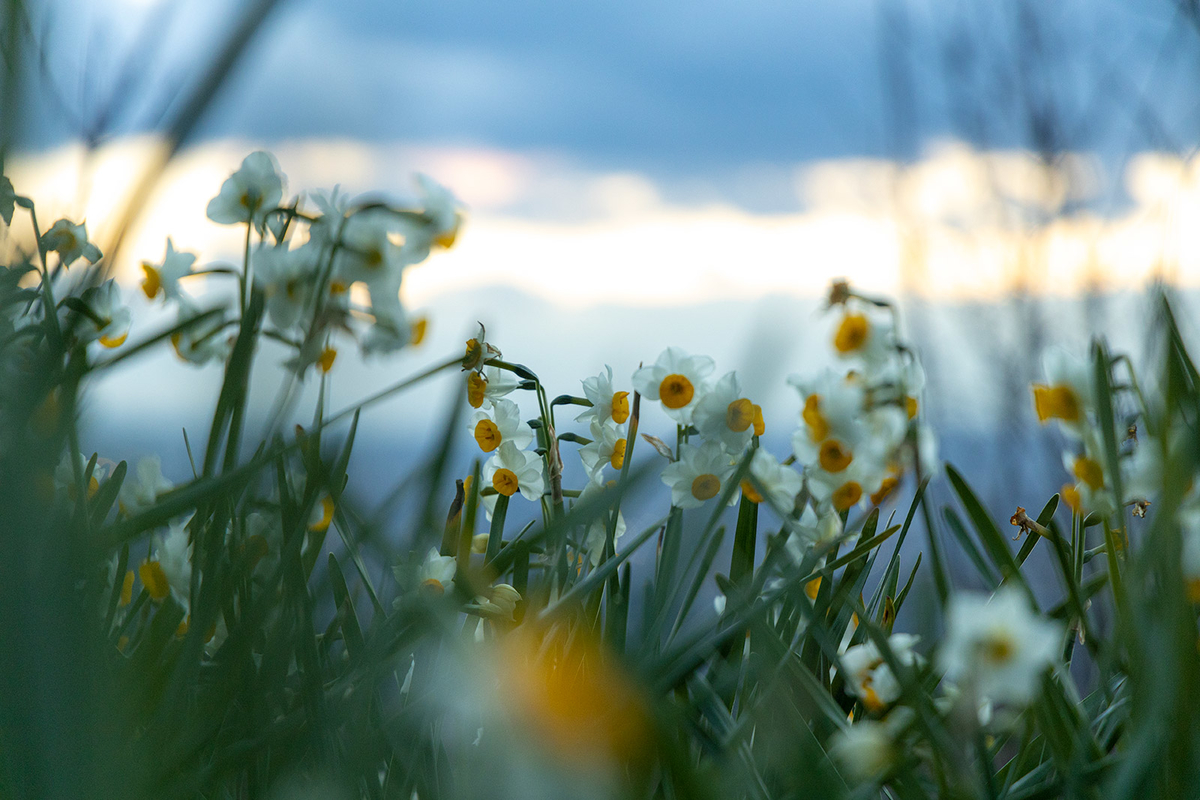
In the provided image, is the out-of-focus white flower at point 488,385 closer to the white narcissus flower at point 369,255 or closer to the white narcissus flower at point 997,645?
the white narcissus flower at point 369,255

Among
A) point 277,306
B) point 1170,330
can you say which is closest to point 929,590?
point 1170,330

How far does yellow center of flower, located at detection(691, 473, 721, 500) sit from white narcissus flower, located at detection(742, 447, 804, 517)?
0.02 metres

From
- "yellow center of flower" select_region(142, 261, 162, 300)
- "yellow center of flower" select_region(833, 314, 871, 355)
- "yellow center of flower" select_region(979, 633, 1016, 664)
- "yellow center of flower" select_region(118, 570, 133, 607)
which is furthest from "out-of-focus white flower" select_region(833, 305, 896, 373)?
"yellow center of flower" select_region(118, 570, 133, 607)

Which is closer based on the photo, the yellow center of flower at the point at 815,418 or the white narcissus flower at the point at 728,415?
the yellow center of flower at the point at 815,418

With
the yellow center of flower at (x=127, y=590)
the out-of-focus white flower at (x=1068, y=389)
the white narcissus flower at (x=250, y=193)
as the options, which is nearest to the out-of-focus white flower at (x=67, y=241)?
the white narcissus flower at (x=250, y=193)

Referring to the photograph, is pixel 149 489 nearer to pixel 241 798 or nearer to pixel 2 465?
pixel 241 798

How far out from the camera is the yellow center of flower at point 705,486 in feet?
1.90

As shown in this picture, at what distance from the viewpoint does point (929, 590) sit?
392mm

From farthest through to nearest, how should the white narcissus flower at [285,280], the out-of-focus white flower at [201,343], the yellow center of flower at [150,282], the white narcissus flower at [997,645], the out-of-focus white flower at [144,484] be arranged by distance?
the out-of-focus white flower at [144,484]
the yellow center of flower at [150,282]
the out-of-focus white flower at [201,343]
the white narcissus flower at [285,280]
the white narcissus flower at [997,645]

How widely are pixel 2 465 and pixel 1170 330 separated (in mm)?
450

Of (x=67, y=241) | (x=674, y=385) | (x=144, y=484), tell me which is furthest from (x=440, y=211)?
(x=144, y=484)

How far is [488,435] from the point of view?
2.22 ft

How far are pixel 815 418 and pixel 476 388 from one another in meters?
0.26

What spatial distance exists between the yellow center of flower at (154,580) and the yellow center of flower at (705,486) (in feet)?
1.25
